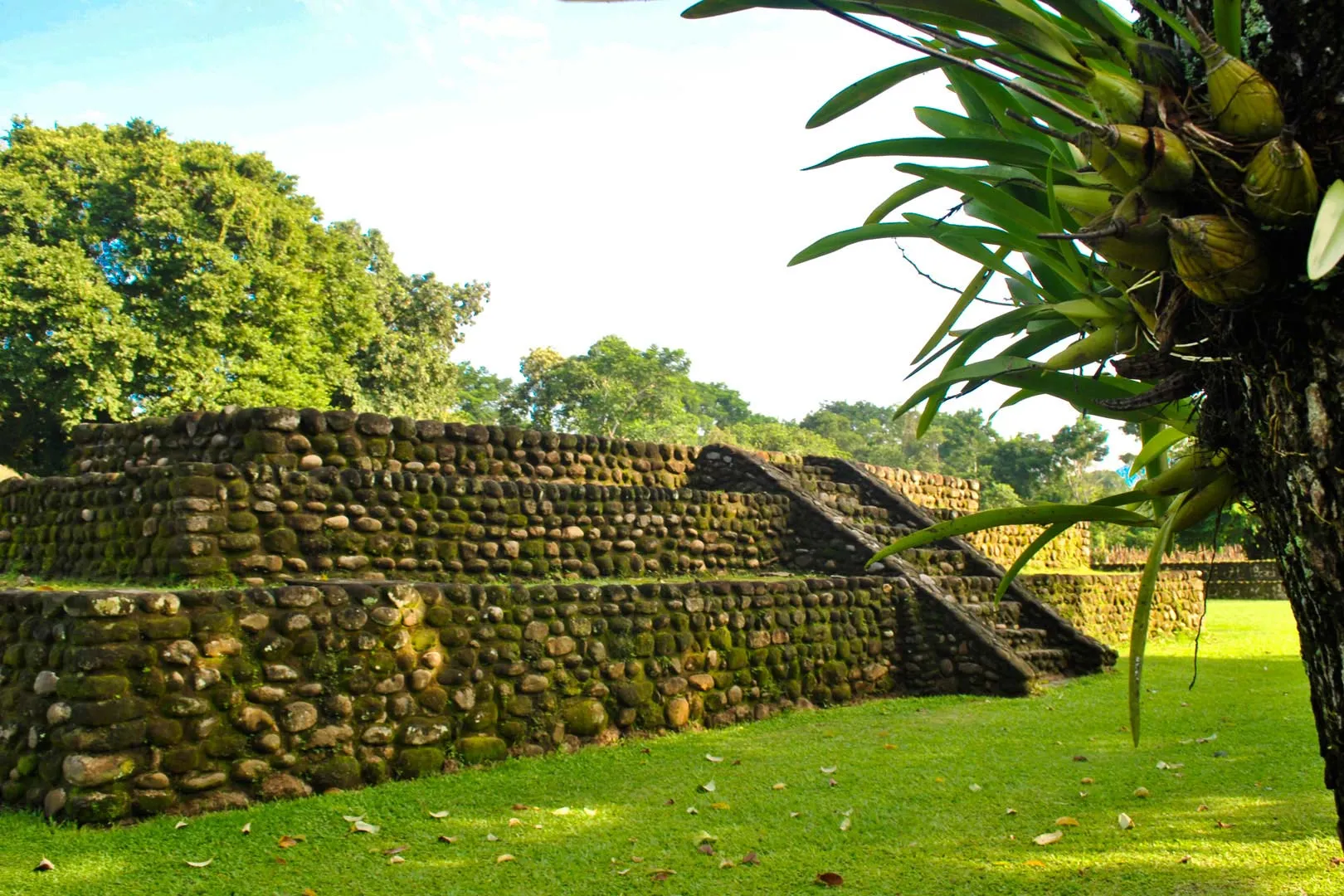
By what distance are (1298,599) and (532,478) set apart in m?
8.16

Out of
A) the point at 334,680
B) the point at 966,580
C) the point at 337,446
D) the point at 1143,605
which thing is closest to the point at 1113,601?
the point at 966,580

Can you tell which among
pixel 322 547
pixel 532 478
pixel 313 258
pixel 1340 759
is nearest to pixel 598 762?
pixel 322 547

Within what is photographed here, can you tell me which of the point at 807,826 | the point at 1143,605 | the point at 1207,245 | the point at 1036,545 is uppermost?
the point at 1207,245

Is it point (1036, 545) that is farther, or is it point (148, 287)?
→ point (148, 287)

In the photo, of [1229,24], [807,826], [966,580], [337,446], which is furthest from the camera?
[966,580]

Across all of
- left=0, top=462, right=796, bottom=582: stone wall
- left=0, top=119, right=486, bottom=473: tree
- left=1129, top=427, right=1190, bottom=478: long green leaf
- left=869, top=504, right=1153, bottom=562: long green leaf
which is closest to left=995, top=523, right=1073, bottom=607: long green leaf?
left=869, top=504, right=1153, bottom=562: long green leaf

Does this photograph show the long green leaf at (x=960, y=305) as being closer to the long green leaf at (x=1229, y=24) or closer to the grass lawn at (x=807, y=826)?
the long green leaf at (x=1229, y=24)

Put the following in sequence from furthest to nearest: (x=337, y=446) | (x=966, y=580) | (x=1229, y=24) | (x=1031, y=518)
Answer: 1. (x=966, y=580)
2. (x=337, y=446)
3. (x=1031, y=518)
4. (x=1229, y=24)

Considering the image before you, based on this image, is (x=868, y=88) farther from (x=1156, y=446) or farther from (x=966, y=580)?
(x=966, y=580)

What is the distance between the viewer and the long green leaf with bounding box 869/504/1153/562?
1768mm

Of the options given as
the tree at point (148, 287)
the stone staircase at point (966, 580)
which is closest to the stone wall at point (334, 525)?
the stone staircase at point (966, 580)

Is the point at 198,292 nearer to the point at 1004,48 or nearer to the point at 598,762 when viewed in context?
the point at 598,762

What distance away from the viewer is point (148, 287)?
858 inches

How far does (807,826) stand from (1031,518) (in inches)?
113
